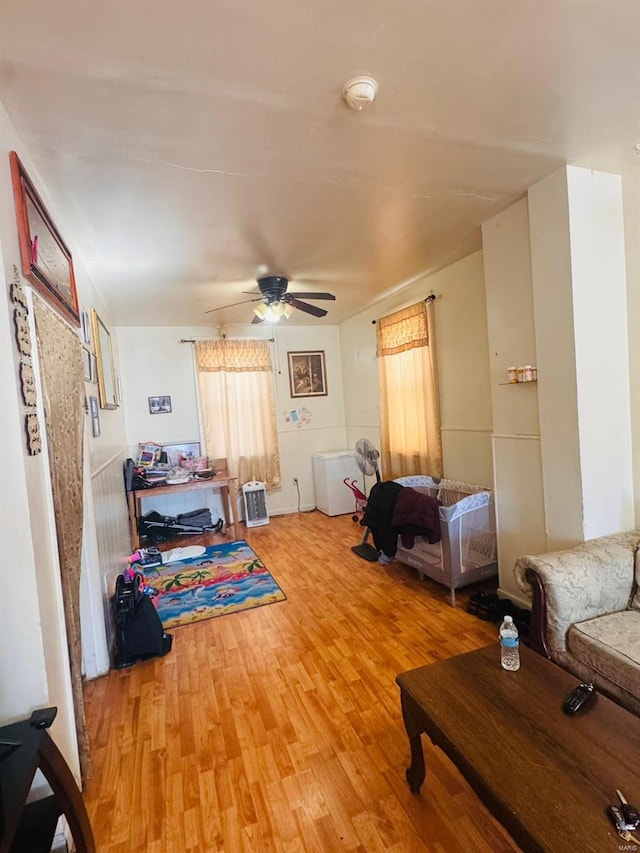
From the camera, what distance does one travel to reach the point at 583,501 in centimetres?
208

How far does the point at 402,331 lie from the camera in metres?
3.93

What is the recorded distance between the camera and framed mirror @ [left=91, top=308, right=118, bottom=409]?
2.78 m

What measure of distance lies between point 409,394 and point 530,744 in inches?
120

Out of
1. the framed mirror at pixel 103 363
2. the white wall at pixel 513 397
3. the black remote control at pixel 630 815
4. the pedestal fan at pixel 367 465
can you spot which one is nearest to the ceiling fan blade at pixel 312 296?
the white wall at pixel 513 397

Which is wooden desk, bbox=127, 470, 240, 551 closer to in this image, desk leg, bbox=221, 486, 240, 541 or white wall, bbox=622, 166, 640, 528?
desk leg, bbox=221, 486, 240, 541

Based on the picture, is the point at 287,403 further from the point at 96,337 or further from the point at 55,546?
the point at 55,546

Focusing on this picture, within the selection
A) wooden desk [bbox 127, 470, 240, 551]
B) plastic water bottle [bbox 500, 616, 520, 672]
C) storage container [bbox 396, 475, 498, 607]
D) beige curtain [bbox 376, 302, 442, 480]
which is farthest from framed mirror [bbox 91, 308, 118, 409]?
plastic water bottle [bbox 500, 616, 520, 672]

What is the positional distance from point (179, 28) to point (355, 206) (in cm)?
126

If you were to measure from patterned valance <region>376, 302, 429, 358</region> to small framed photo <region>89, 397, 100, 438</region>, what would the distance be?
8.78ft

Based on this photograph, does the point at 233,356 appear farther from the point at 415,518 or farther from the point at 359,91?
the point at 359,91

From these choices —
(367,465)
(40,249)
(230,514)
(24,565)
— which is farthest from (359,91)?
(230,514)

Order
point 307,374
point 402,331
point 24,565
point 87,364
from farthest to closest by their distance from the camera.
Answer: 1. point 307,374
2. point 402,331
3. point 87,364
4. point 24,565

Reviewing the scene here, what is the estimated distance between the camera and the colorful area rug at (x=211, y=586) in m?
2.85

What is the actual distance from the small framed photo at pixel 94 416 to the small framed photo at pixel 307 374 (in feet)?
9.37
